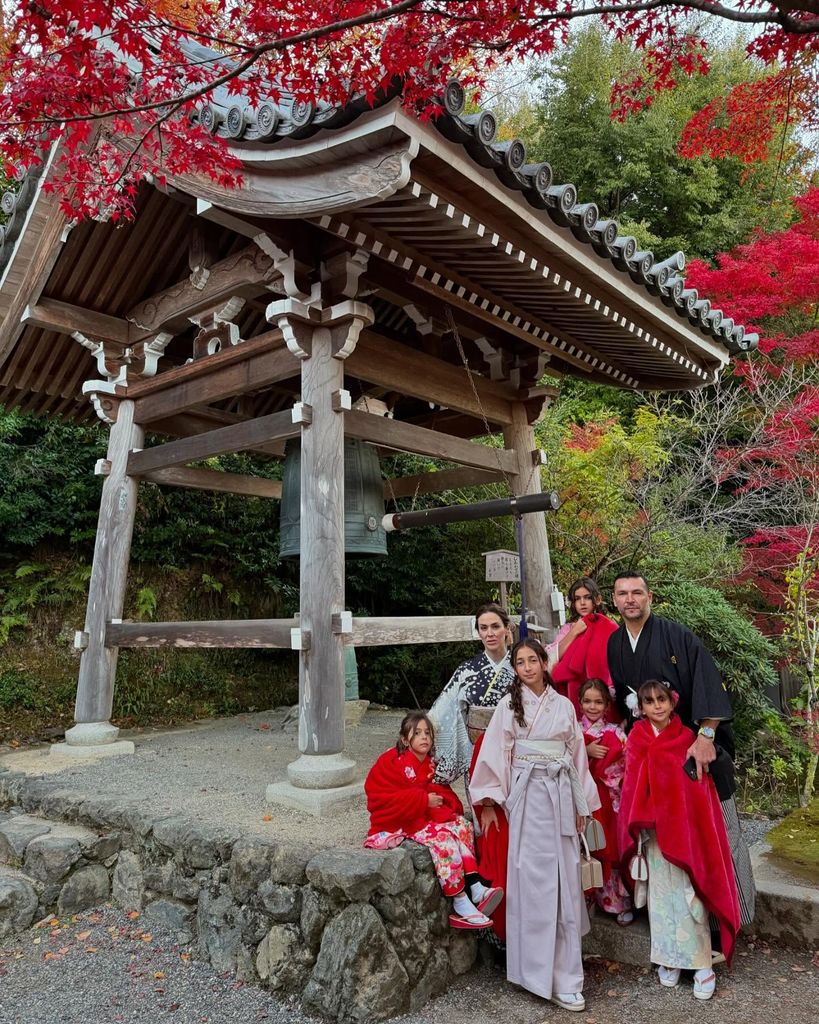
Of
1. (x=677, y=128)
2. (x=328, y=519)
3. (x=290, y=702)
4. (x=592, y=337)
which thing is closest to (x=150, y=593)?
(x=290, y=702)

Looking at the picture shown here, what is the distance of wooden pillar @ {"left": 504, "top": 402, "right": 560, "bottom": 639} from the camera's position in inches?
224

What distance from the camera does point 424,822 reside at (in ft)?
10.3

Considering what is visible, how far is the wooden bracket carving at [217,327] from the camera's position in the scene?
470 cm

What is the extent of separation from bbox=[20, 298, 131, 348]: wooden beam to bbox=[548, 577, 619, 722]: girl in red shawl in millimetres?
3918

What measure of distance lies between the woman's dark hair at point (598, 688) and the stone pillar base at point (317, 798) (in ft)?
4.41

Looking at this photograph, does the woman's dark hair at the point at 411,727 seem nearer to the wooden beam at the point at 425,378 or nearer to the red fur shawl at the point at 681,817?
the red fur shawl at the point at 681,817

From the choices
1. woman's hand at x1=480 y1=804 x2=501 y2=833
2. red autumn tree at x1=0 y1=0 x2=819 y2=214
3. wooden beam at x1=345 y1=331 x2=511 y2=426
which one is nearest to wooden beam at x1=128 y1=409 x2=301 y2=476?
wooden beam at x1=345 y1=331 x2=511 y2=426

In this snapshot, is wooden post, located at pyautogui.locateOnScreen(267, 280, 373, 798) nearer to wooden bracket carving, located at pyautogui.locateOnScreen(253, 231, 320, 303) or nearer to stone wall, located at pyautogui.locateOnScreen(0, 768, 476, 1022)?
wooden bracket carving, located at pyautogui.locateOnScreen(253, 231, 320, 303)

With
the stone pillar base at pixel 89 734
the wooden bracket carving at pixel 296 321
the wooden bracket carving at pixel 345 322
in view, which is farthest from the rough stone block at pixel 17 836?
the wooden bracket carving at pixel 345 322

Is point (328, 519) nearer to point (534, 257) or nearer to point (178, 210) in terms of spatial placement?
point (534, 257)

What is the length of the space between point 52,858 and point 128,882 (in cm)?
41

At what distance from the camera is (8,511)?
278 inches

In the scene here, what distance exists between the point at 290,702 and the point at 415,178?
669cm

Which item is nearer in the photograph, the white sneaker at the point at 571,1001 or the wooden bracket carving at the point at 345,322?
the white sneaker at the point at 571,1001
